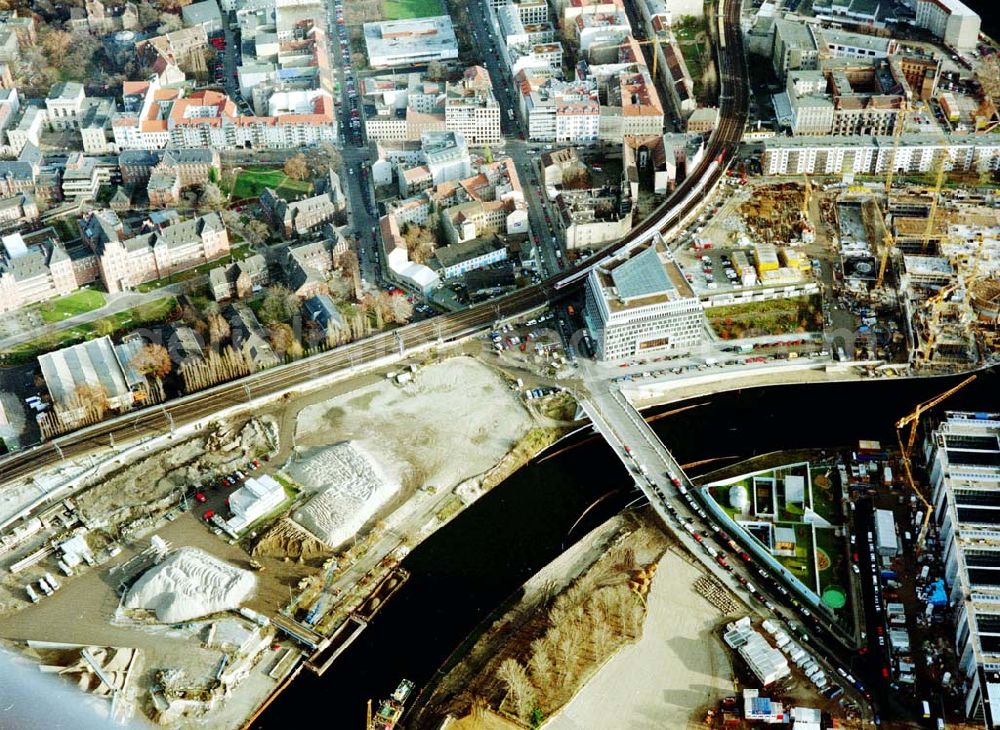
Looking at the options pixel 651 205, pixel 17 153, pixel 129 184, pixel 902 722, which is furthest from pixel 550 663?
pixel 17 153

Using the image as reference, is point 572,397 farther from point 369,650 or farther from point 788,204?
point 788,204

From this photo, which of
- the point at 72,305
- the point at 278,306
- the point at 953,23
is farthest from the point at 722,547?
the point at 953,23

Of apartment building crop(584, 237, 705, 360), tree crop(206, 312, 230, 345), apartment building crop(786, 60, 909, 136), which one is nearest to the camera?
apartment building crop(584, 237, 705, 360)

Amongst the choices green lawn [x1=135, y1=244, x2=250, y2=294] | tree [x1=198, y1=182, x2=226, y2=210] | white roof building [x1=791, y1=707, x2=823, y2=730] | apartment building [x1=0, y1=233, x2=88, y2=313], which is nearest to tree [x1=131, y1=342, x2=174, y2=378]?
green lawn [x1=135, y1=244, x2=250, y2=294]

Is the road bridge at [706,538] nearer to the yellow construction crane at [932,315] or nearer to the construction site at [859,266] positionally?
the construction site at [859,266]

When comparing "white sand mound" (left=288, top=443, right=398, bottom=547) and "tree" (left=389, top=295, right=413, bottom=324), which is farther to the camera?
"tree" (left=389, top=295, right=413, bottom=324)

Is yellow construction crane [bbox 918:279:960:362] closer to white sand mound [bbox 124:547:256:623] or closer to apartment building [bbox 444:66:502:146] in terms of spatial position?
apartment building [bbox 444:66:502:146]
